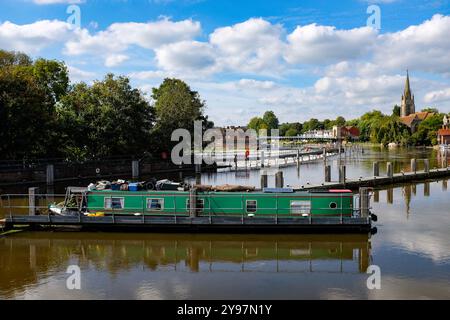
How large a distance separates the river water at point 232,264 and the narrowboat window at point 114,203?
1.83 metres

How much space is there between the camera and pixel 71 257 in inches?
991

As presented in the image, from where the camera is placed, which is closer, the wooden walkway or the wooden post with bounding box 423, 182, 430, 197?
the wooden walkway

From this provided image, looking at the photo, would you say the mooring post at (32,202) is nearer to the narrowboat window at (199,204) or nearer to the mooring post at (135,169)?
the narrowboat window at (199,204)

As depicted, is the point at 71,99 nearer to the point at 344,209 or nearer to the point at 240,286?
the point at 344,209

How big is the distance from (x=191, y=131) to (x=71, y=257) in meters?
58.2

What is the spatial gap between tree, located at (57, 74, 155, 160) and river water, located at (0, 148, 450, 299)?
1446 inches

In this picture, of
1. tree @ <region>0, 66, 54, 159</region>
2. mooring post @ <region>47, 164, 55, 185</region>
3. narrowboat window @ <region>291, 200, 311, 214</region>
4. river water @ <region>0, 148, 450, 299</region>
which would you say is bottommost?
river water @ <region>0, 148, 450, 299</region>

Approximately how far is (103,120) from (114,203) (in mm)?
37595

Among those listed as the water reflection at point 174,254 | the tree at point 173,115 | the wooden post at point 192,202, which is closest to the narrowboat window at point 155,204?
the water reflection at point 174,254

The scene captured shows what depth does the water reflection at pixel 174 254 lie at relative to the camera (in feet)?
74.4

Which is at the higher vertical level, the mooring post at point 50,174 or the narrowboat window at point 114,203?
the mooring post at point 50,174

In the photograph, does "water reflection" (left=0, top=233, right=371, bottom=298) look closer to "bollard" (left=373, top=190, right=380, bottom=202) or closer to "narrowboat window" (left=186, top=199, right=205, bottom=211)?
"narrowboat window" (left=186, top=199, right=205, bottom=211)

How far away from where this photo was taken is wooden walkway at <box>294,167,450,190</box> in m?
45.6

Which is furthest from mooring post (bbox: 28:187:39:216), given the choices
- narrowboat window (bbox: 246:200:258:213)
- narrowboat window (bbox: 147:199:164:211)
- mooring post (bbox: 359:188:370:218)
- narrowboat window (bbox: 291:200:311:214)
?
mooring post (bbox: 359:188:370:218)
